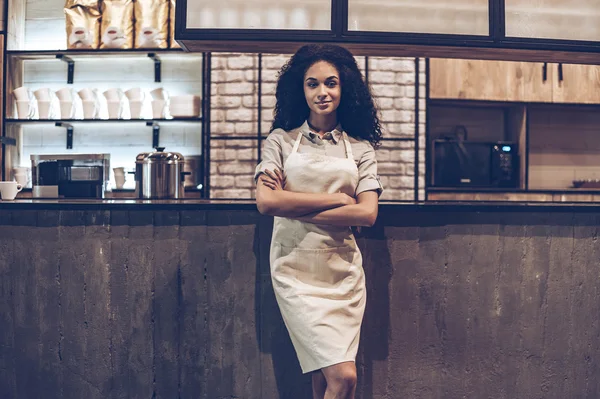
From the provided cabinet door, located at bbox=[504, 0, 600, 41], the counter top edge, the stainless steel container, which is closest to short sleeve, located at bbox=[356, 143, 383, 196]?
the counter top edge

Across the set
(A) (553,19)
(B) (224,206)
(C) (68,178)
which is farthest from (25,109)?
(A) (553,19)

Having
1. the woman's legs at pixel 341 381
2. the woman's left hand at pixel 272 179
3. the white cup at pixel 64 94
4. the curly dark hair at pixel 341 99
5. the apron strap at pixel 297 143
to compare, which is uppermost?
the white cup at pixel 64 94

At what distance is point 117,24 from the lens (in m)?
4.83

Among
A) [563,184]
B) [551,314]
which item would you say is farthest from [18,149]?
[563,184]

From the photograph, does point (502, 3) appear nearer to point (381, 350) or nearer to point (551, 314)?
point (551, 314)

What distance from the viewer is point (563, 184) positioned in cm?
544

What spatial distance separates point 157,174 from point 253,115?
117cm

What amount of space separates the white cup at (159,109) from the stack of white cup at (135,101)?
10 cm

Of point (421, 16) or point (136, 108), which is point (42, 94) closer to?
point (136, 108)

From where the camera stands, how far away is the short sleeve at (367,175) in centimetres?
215

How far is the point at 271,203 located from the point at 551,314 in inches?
55.3

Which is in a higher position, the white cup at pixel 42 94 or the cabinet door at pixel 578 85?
the cabinet door at pixel 578 85

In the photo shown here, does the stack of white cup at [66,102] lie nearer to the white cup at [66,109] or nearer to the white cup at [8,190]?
the white cup at [66,109]

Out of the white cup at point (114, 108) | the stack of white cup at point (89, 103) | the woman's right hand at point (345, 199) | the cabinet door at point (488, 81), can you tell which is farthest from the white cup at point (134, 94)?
the woman's right hand at point (345, 199)
